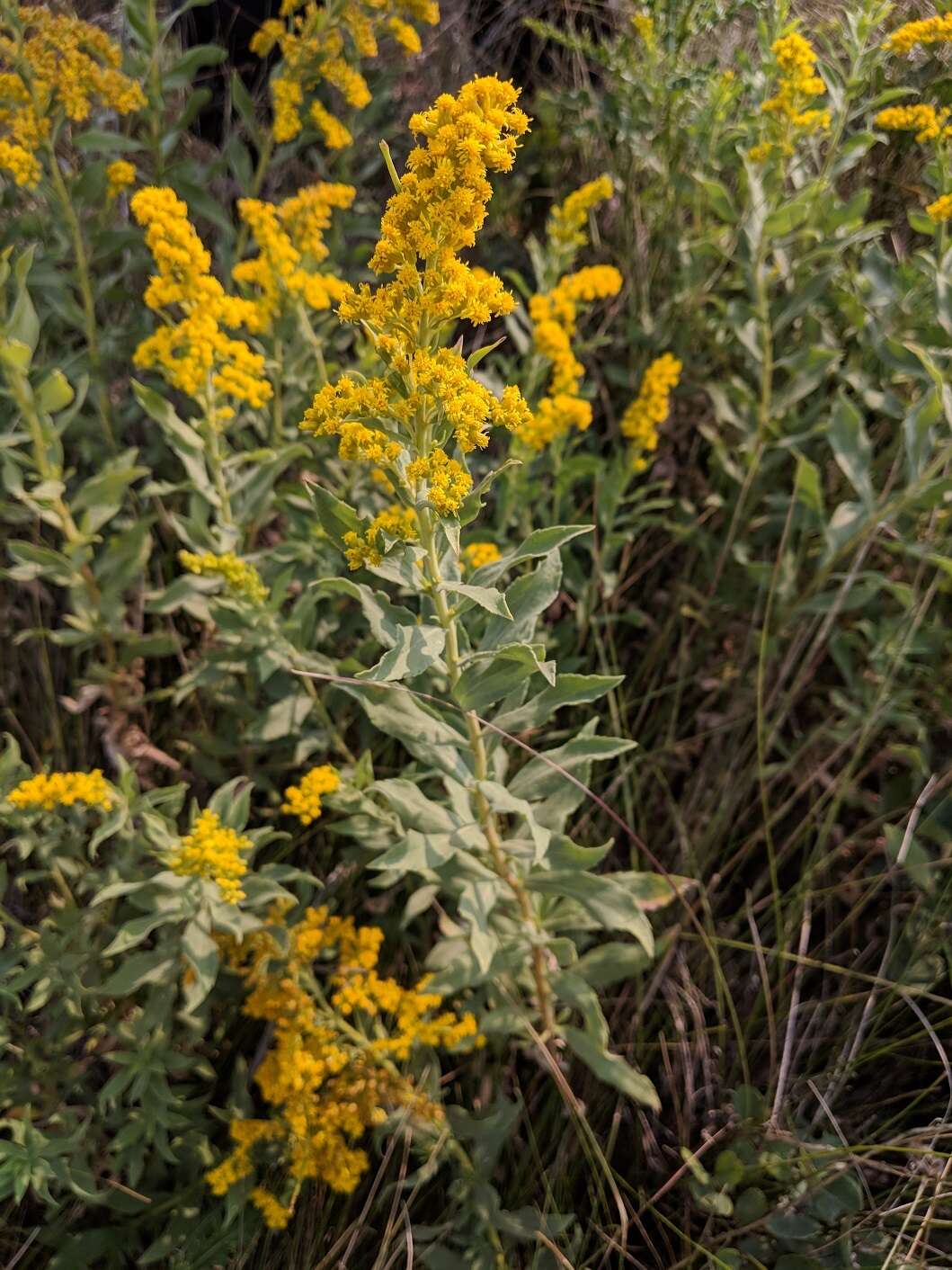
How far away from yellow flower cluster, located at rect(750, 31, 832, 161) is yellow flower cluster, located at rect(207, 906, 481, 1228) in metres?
2.34

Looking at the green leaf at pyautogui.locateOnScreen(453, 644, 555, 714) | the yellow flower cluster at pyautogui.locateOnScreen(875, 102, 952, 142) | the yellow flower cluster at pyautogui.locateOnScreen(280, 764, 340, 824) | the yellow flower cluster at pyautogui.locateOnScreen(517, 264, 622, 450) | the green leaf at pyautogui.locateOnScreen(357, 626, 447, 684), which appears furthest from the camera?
the yellow flower cluster at pyautogui.locateOnScreen(517, 264, 622, 450)

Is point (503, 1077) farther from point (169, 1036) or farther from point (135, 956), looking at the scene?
point (135, 956)

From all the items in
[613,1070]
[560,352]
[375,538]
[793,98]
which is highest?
[793,98]

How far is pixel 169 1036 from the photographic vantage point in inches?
92.8

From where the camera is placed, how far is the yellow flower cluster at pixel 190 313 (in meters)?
2.28

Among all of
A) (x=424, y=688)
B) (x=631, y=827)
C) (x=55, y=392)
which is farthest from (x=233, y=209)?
(x=631, y=827)

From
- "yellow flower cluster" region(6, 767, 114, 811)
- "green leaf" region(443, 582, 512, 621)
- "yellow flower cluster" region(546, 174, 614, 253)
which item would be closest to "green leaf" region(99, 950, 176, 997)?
"yellow flower cluster" region(6, 767, 114, 811)

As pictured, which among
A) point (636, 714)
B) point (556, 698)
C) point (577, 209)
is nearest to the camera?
point (556, 698)

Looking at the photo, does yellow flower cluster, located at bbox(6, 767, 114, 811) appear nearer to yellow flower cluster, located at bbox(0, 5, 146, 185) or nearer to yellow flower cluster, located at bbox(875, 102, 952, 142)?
yellow flower cluster, located at bbox(0, 5, 146, 185)

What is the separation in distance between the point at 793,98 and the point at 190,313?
1666mm

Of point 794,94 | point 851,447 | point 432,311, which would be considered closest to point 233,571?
point 432,311

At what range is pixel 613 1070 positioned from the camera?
2.21m

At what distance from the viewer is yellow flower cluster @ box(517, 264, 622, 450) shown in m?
2.52

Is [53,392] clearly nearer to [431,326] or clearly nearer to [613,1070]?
[431,326]
